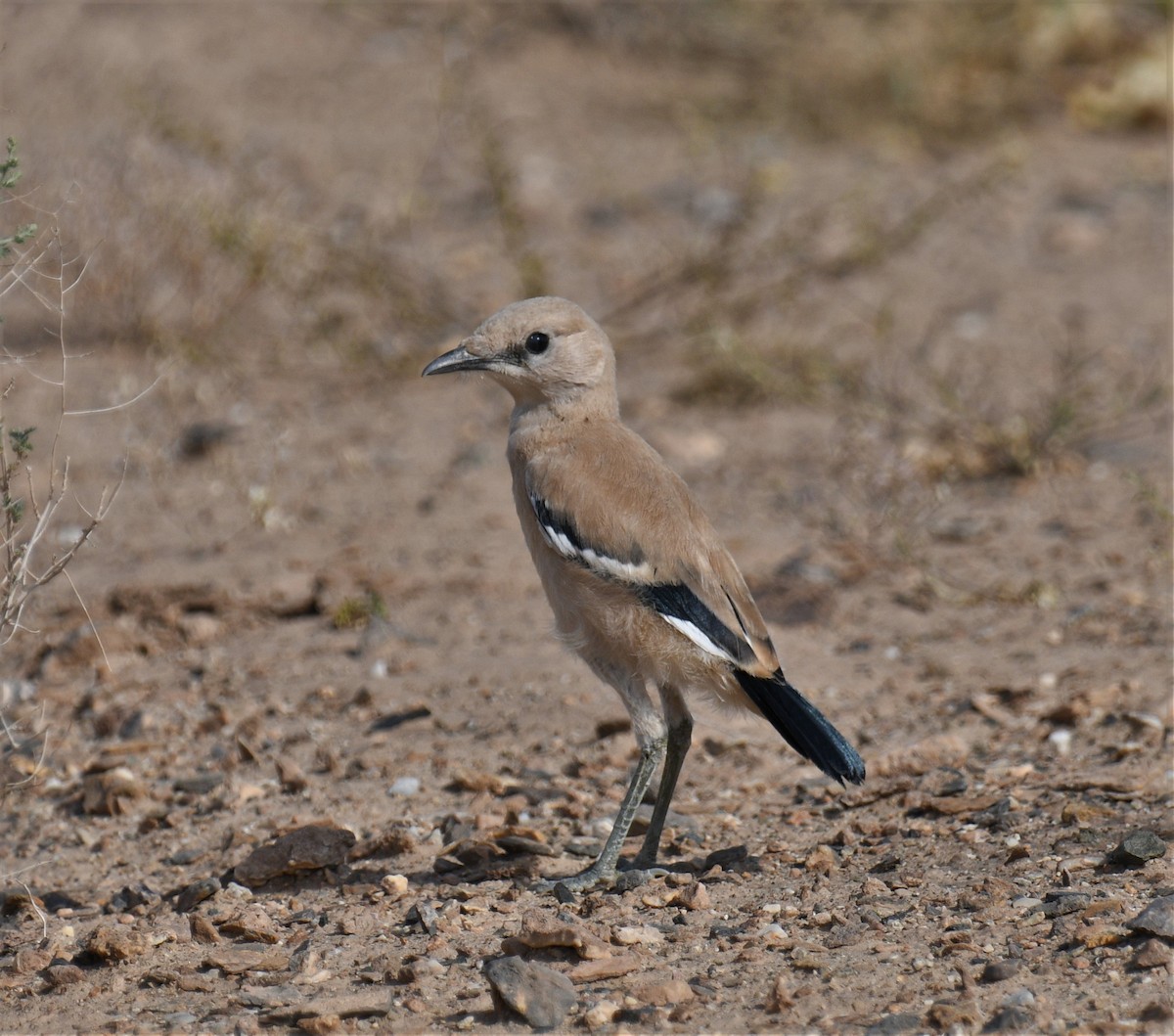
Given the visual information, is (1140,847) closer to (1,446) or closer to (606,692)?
(606,692)

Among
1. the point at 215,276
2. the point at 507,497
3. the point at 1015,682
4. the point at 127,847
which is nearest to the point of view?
the point at 127,847

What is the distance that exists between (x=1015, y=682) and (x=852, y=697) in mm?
668

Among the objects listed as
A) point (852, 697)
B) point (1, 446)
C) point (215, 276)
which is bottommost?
point (852, 697)

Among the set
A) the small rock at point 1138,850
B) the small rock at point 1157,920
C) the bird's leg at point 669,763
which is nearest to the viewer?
the small rock at point 1157,920

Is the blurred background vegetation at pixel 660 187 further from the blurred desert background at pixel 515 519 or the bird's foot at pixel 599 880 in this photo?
the bird's foot at pixel 599 880

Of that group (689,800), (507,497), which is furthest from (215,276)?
(689,800)

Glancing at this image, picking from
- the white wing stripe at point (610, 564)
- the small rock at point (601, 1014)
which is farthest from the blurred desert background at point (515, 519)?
the white wing stripe at point (610, 564)

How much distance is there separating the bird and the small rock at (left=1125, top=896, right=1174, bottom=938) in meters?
0.88

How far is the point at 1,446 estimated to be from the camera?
4.15 metres

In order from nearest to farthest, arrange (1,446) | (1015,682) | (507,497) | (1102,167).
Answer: (1,446)
(1015,682)
(507,497)
(1102,167)

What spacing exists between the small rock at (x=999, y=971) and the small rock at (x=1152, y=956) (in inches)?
11.6

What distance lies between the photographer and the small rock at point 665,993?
12.8 feet

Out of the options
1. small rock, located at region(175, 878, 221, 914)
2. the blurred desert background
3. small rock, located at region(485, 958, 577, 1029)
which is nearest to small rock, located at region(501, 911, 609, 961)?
the blurred desert background

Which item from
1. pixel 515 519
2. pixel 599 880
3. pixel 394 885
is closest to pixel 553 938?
pixel 599 880
